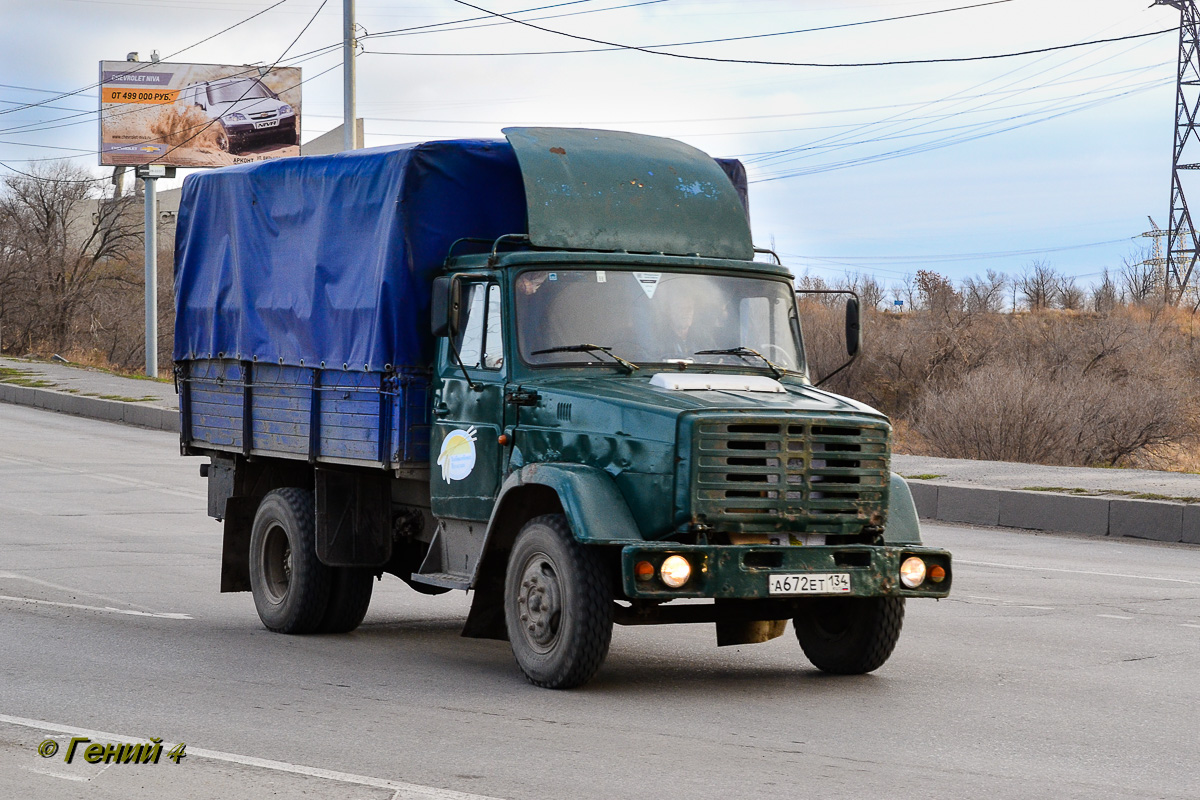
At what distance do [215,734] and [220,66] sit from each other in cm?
4540

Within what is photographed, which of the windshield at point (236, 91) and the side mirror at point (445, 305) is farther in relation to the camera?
the windshield at point (236, 91)

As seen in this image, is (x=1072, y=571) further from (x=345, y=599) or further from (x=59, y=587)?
(x=59, y=587)

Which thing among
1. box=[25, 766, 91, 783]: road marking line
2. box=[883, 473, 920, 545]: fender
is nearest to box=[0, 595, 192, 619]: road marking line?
box=[25, 766, 91, 783]: road marking line

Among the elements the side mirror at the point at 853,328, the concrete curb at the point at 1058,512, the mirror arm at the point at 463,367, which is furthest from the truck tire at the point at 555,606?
the concrete curb at the point at 1058,512

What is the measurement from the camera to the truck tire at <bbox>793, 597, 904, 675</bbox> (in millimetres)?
8125

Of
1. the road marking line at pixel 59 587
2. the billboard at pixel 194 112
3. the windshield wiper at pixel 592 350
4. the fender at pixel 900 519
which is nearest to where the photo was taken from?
the fender at pixel 900 519

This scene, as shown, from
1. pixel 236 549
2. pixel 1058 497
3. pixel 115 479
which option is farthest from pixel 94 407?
pixel 236 549

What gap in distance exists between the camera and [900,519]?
26.2 feet

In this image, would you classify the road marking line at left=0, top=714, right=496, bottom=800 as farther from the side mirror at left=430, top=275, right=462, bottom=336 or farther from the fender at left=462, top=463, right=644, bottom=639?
the side mirror at left=430, top=275, right=462, bottom=336

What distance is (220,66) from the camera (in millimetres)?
48906

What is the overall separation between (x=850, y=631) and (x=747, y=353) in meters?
1.63

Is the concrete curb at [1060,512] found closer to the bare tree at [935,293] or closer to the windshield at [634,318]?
the windshield at [634,318]

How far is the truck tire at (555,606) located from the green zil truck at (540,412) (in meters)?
0.02

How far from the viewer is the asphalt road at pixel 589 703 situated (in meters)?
5.74
